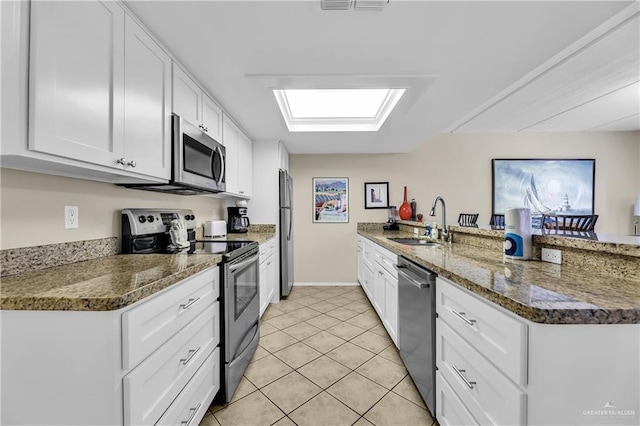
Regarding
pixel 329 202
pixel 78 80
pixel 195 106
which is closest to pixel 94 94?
pixel 78 80

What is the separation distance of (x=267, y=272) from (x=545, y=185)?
4.69 meters

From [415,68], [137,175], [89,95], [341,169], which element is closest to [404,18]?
[415,68]

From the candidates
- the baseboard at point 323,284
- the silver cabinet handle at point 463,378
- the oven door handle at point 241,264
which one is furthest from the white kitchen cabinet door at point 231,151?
the silver cabinet handle at point 463,378

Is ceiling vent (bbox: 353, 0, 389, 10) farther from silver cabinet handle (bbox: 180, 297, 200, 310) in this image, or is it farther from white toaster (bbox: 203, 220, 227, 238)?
white toaster (bbox: 203, 220, 227, 238)

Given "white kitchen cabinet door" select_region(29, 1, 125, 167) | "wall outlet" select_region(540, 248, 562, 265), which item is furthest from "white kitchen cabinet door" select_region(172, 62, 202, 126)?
"wall outlet" select_region(540, 248, 562, 265)

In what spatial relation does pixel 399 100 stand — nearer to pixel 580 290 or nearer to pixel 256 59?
pixel 256 59

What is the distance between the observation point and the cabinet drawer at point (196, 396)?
110 centimetres

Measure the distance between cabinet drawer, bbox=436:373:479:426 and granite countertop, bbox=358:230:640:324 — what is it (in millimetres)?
516

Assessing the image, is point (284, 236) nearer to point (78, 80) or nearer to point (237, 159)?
point (237, 159)

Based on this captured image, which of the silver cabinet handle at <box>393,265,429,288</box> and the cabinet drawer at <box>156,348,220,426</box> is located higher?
the silver cabinet handle at <box>393,265,429,288</box>

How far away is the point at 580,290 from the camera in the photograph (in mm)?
890

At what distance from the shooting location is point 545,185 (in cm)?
429

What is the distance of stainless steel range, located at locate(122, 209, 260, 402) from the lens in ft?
5.15

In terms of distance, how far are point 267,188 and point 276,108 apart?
50.4 inches
